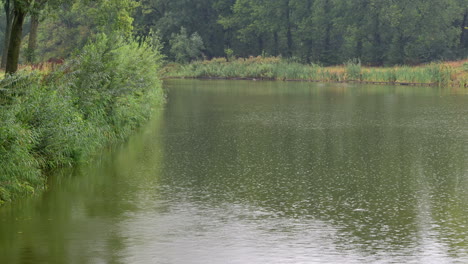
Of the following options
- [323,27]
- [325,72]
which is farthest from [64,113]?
[323,27]

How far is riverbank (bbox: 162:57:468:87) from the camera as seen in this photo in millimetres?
53312

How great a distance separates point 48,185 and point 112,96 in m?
7.74

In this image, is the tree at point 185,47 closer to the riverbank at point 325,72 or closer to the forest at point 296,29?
the forest at point 296,29

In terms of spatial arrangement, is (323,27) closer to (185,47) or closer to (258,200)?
(185,47)

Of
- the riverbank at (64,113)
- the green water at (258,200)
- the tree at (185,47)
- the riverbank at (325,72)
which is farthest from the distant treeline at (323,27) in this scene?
the riverbank at (64,113)

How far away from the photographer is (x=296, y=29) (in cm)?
8806

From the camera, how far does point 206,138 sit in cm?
2208

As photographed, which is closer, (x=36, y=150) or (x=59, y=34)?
(x=36, y=150)

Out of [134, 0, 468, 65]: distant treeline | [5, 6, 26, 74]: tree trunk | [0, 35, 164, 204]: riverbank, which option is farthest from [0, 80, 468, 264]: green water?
[134, 0, 468, 65]: distant treeline

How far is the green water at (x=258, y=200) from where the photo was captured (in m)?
9.89

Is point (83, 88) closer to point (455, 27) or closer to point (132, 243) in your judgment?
point (132, 243)

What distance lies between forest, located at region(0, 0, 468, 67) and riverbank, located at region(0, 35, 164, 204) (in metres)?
42.4

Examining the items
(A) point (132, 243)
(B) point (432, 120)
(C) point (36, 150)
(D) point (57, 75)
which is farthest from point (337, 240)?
(B) point (432, 120)

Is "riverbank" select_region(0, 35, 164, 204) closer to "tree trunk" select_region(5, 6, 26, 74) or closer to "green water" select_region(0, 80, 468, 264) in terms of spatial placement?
"green water" select_region(0, 80, 468, 264)
